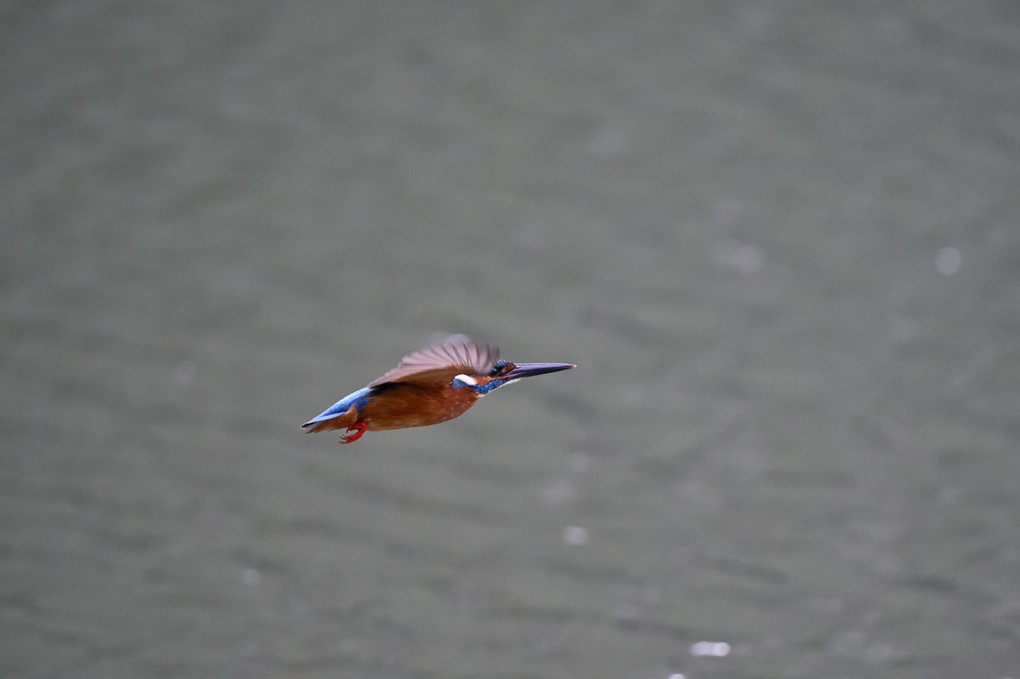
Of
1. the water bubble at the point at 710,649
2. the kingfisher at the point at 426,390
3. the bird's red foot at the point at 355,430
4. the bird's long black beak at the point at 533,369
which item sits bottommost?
the bird's red foot at the point at 355,430

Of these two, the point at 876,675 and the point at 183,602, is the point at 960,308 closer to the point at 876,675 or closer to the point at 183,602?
the point at 876,675

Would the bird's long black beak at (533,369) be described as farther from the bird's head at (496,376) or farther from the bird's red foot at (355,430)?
the bird's red foot at (355,430)

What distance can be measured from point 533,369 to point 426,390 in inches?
3.6

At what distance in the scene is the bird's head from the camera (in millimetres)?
918

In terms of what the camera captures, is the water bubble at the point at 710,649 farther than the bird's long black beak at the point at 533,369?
Yes

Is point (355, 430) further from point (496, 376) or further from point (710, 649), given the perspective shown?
point (710, 649)

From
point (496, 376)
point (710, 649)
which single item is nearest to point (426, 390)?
point (496, 376)

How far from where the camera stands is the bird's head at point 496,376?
3.01 ft

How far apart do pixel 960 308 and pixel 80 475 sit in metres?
2.81

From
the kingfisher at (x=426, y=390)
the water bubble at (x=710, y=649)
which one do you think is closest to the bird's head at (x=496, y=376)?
the kingfisher at (x=426, y=390)

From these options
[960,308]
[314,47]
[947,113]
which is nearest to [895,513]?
[960,308]

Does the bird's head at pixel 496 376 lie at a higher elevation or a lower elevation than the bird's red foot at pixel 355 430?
higher

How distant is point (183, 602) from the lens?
3.09 metres

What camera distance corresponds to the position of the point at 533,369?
36.5 inches
